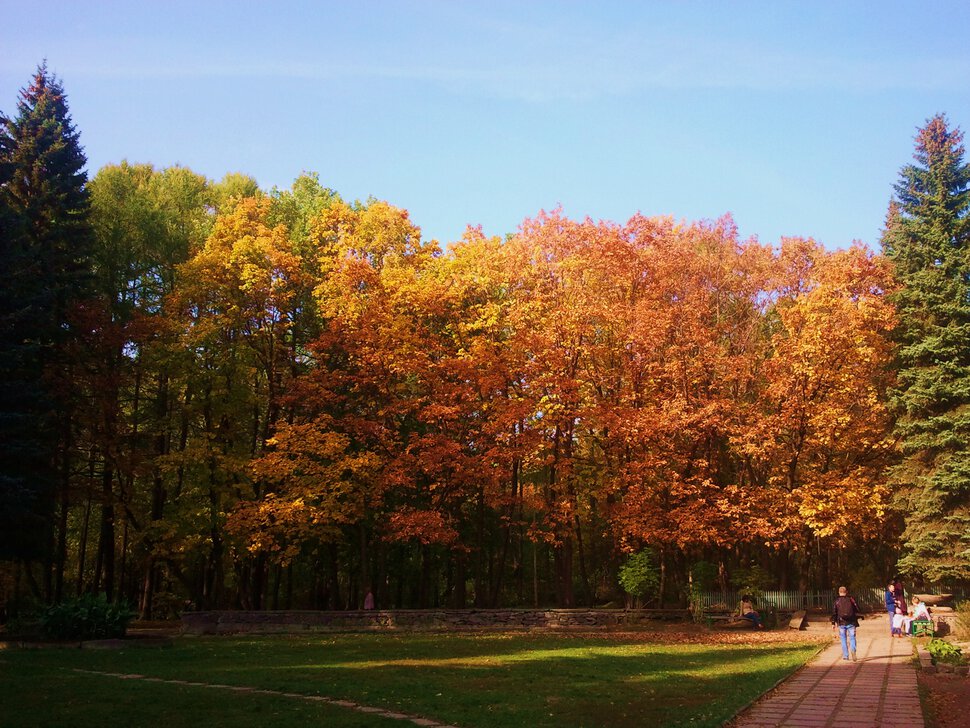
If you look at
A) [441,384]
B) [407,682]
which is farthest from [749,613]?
[407,682]

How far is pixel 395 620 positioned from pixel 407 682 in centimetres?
1436

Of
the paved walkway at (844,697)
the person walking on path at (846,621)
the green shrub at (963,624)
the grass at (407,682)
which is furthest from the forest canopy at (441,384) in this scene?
the paved walkway at (844,697)

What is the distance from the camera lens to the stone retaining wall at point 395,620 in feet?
89.8

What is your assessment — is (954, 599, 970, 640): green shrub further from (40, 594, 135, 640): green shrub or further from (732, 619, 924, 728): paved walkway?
(40, 594, 135, 640): green shrub

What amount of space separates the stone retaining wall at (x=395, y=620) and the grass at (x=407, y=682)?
16.7 ft

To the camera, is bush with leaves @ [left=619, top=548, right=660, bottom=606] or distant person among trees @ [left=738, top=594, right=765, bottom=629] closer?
distant person among trees @ [left=738, top=594, right=765, bottom=629]

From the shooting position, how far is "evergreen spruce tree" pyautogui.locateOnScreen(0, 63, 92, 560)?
22.6m

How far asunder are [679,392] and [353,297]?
1373 centimetres

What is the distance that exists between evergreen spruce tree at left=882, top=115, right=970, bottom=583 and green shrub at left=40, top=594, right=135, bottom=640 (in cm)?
2633

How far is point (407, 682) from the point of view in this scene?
14.2 metres

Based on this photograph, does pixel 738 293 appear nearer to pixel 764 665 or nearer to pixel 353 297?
pixel 353 297

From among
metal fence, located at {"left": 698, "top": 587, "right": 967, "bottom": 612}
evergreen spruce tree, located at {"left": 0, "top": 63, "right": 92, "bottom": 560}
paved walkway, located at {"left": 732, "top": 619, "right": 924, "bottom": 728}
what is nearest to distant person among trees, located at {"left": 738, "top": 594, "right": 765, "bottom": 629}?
metal fence, located at {"left": 698, "top": 587, "right": 967, "bottom": 612}

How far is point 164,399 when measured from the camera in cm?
3331

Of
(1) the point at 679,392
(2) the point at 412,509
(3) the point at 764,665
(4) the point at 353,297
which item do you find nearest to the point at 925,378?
(1) the point at 679,392
